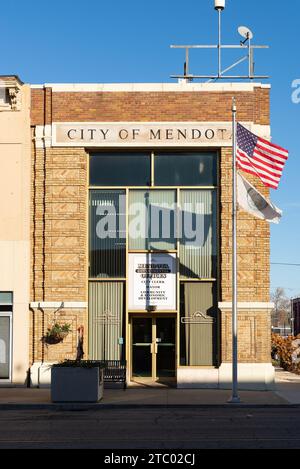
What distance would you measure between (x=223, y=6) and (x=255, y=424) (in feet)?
50.9

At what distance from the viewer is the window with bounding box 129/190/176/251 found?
26281 millimetres

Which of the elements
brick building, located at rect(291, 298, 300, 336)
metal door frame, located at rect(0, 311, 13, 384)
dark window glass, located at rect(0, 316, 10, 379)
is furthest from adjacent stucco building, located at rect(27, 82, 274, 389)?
brick building, located at rect(291, 298, 300, 336)

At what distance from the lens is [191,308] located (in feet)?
85.4

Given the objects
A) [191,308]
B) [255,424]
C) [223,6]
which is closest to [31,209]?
[191,308]

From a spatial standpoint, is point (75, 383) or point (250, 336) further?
point (250, 336)

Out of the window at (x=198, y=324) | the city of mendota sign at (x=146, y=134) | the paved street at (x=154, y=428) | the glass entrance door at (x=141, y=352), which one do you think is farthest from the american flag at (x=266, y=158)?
the paved street at (x=154, y=428)

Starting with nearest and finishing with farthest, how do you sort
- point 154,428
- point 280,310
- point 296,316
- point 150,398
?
point 154,428 → point 150,398 → point 296,316 → point 280,310

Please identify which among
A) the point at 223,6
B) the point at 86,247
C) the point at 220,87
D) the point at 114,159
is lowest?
the point at 86,247

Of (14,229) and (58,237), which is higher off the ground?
(14,229)

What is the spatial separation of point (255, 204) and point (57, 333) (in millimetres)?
7331

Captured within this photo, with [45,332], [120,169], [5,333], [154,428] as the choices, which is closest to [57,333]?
[45,332]

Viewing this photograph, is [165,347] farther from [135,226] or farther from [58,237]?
[58,237]

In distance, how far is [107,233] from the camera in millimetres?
26359
